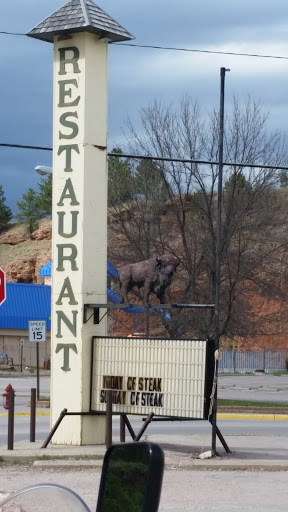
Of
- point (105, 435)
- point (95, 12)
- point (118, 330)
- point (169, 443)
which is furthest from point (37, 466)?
point (118, 330)

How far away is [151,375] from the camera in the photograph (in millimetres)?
15102

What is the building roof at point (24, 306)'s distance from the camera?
6150 cm

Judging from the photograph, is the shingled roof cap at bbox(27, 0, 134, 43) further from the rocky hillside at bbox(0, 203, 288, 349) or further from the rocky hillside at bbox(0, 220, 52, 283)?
the rocky hillside at bbox(0, 220, 52, 283)

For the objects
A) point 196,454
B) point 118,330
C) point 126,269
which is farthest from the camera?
point 118,330

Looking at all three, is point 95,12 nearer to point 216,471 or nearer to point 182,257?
point 216,471

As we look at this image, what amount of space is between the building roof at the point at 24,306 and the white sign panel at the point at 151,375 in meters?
45.5

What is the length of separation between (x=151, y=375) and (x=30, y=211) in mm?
91994

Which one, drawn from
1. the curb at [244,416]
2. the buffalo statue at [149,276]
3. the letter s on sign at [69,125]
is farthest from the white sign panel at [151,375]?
the curb at [244,416]

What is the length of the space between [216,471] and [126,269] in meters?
5.39

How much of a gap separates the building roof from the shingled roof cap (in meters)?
45.1

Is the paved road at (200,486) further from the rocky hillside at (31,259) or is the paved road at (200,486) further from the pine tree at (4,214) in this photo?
the pine tree at (4,214)

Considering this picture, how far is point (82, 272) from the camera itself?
15.8 metres

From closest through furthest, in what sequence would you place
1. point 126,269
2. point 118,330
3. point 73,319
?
point 73,319 → point 126,269 → point 118,330

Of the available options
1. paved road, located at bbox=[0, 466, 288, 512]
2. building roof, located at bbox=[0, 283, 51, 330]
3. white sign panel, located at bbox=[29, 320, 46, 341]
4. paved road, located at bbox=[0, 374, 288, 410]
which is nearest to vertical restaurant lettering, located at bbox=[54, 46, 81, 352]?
paved road, located at bbox=[0, 466, 288, 512]
